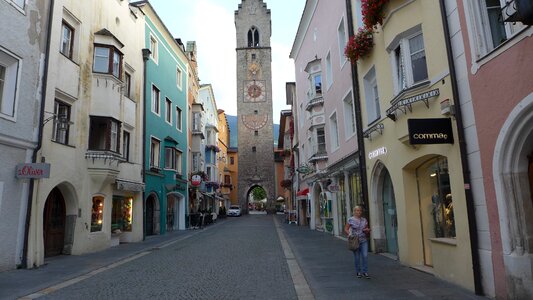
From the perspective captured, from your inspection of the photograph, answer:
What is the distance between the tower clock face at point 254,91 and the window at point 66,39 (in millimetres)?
47770

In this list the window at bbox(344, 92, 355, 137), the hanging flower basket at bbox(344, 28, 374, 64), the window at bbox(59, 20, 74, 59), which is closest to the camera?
the hanging flower basket at bbox(344, 28, 374, 64)

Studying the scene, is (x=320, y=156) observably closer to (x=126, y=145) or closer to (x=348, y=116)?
(x=348, y=116)

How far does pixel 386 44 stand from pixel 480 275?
6.23 metres

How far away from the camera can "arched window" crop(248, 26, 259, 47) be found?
6462 cm

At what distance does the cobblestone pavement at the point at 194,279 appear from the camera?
7582 mm

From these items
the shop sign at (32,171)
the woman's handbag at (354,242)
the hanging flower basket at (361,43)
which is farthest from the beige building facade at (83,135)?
the hanging flower basket at (361,43)

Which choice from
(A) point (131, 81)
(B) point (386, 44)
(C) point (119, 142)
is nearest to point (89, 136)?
(C) point (119, 142)

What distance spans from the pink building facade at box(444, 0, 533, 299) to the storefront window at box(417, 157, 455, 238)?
1721 millimetres

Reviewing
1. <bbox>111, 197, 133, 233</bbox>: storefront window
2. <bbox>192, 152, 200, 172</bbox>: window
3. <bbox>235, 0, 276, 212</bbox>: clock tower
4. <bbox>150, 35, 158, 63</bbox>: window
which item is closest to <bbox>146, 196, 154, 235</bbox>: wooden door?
<bbox>111, 197, 133, 233</bbox>: storefront window

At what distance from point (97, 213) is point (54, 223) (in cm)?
222

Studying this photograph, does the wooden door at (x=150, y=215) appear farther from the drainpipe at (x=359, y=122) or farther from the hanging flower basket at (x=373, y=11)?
the hanging flower basket at (x=373, y=11)

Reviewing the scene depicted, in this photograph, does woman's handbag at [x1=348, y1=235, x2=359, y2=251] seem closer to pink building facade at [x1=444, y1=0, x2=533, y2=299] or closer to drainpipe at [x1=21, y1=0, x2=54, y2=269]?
pink building facade at [x1=444, y1=0, x2=533, y2=299]

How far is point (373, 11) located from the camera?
10.2 meters

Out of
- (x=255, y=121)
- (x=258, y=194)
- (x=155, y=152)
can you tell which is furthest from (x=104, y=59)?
(x=258, y=194)
